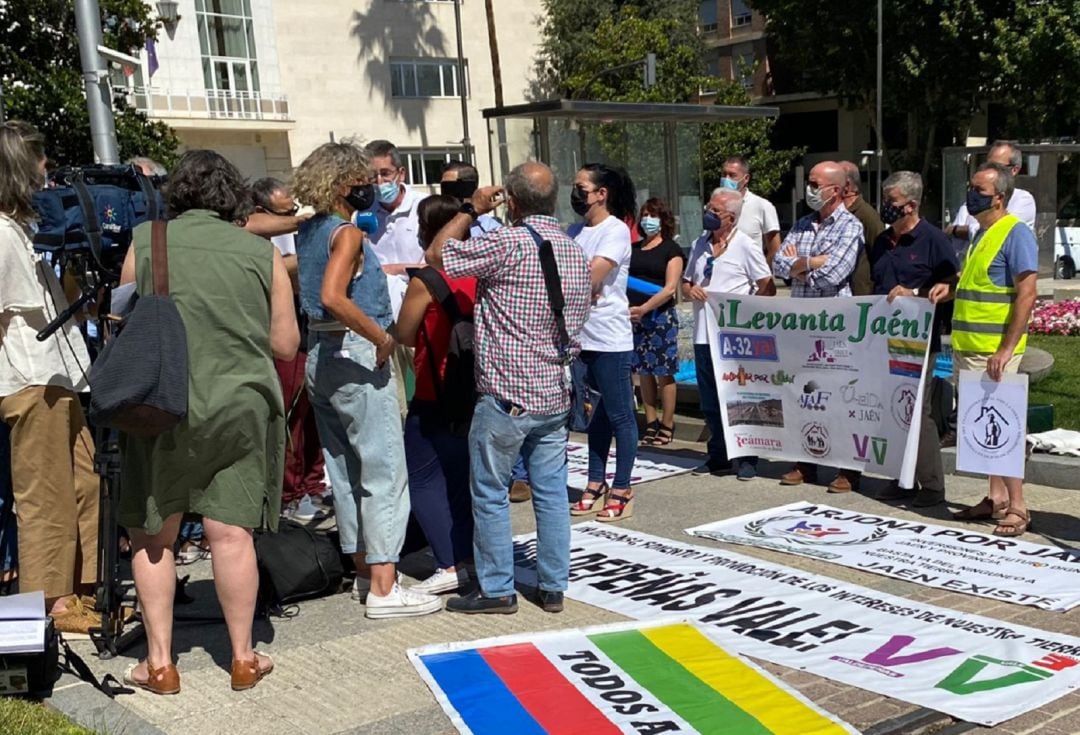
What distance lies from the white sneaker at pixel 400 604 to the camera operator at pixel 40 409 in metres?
1.18

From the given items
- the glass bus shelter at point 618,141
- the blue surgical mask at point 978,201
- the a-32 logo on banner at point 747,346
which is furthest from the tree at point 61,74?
the blue surgical mask at point 978,201

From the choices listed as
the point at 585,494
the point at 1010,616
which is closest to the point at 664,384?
the point at 585,494

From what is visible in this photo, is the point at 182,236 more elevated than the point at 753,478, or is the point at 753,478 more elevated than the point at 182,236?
the point at 182,236

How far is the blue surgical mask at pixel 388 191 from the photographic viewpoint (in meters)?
7.33

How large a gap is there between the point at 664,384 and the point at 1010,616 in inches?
168

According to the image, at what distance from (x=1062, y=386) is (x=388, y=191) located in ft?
19.8

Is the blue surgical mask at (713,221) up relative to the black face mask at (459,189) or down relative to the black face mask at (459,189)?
down

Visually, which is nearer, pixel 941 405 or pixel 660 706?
pixel 660 706

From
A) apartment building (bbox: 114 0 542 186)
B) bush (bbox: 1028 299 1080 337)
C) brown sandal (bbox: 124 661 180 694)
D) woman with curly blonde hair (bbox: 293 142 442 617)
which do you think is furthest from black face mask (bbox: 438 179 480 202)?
apartment building (bbox: 114 0 542 186)

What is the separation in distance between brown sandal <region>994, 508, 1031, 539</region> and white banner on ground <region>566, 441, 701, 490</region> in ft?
7.51

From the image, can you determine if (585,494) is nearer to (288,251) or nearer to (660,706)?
(288,251)

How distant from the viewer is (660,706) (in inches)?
162

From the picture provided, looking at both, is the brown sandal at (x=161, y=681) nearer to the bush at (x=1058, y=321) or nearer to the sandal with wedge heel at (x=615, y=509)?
the sandal with wedge heel at (x=615, y=509)

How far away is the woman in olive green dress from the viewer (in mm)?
4195
